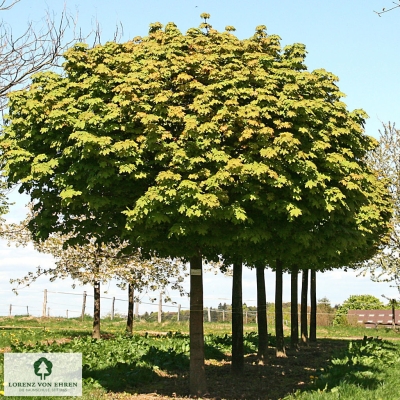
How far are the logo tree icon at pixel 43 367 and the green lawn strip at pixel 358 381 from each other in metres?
6.40

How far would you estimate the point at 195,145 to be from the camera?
1248 cm

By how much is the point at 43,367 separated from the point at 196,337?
4252 mm

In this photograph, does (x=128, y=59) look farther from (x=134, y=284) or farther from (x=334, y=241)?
(x=134, y=284)

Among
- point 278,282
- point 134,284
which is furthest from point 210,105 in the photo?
point 134,284

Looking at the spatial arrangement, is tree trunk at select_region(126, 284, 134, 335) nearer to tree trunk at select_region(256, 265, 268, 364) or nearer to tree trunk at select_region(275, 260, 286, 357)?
tree trunk at select_region(275, 260, 286, 357)

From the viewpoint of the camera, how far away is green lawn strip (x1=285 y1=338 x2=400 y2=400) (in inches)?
460

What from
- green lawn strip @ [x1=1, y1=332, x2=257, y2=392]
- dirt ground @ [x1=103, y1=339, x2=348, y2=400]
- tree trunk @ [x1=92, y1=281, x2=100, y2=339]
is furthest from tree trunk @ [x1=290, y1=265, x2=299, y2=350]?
tree trunk @ [x1=92, y1=281, x2=100, y2=339]

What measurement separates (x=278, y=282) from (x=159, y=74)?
12747mm

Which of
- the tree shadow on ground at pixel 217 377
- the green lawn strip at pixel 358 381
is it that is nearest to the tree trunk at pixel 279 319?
the tree shadow on ground at pixel 217 377

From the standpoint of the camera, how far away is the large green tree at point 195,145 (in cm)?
1245

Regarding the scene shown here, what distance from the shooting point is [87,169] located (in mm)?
12898

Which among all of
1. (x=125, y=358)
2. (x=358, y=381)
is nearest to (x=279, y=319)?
(x=125, y=358)

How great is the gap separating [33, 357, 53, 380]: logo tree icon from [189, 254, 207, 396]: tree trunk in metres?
3.71

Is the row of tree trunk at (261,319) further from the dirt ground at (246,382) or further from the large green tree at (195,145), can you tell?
the large green tree at (195,145)
